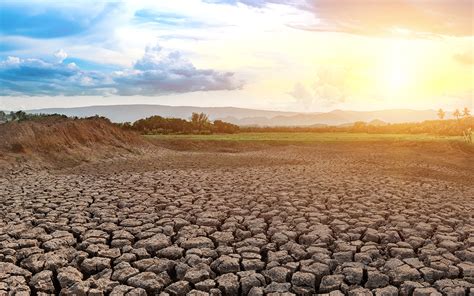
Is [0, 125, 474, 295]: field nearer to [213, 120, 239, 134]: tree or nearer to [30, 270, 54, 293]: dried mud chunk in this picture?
[30, 270, 54, 293]: dried mud chunk

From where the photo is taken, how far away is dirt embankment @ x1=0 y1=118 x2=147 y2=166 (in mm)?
15672

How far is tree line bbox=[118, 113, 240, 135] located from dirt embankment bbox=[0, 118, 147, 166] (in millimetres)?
11512

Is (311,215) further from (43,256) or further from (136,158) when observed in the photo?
(136,158)

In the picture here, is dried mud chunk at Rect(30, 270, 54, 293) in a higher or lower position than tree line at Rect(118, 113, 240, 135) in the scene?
lower

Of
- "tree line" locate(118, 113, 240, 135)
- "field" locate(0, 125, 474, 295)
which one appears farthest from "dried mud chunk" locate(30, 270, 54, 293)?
"tree line" locate(118, 113, 240, 135)

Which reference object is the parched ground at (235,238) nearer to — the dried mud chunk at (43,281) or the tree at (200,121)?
the dried mud chunk at (43,281)

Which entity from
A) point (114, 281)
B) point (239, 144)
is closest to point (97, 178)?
point (114, 281)

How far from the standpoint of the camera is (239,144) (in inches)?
1049

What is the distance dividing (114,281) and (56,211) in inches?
136

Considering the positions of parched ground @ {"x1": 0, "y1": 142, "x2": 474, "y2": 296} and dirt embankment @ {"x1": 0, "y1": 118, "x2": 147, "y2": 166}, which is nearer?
parched ground @ {"x1": 0, "y1": 142, "x2": 474, "y2": 296}

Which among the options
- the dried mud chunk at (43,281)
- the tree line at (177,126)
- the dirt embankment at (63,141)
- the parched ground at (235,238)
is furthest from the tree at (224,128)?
the dried mud chunk at (43,281)

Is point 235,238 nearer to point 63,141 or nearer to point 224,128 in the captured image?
point 63,141

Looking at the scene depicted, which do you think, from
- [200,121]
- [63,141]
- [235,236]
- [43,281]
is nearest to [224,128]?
[200,121]

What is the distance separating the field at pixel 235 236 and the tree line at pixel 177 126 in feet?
75.5
